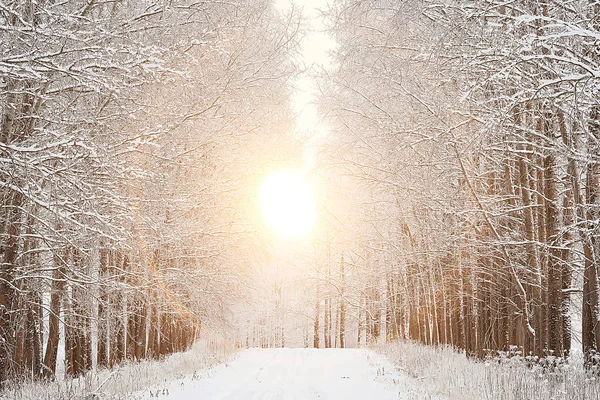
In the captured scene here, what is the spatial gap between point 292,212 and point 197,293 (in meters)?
9.41

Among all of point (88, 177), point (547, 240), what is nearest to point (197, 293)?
point (88, 177)

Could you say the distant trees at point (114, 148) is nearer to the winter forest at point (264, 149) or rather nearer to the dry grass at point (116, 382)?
the winter forest at point (264, 149)

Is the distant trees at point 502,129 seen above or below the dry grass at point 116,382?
above

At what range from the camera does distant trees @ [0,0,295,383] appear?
5.85 meters

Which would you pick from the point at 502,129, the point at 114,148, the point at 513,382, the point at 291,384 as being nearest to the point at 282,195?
the point at 291,384

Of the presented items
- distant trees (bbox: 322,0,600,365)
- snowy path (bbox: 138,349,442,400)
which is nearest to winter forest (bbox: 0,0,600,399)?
distant trees (bbox: 322,0,600,365)

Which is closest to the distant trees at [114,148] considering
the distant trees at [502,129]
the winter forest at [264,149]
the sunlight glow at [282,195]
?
the winter forest at [264,149]

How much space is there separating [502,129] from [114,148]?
540 centimetres

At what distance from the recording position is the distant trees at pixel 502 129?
18.1 feet

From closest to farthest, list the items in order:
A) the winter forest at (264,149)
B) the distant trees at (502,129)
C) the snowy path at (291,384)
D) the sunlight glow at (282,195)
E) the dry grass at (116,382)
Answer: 1. the distant trees at (502,129)
2. the winter forest at (264,149)
3. the dry grass at (116,382)
4. the snowy path at (291,384)
5. the sunlight glow at (282,195)

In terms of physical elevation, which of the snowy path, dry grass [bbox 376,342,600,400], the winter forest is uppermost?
the winter forest

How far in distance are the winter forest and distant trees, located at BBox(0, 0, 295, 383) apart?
0.07 metres

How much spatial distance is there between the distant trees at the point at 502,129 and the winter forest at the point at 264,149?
7 cm

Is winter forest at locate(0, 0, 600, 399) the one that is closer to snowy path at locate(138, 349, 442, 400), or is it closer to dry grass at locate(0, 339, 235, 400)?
dry grass at locate(0, 339, 235, 400)
